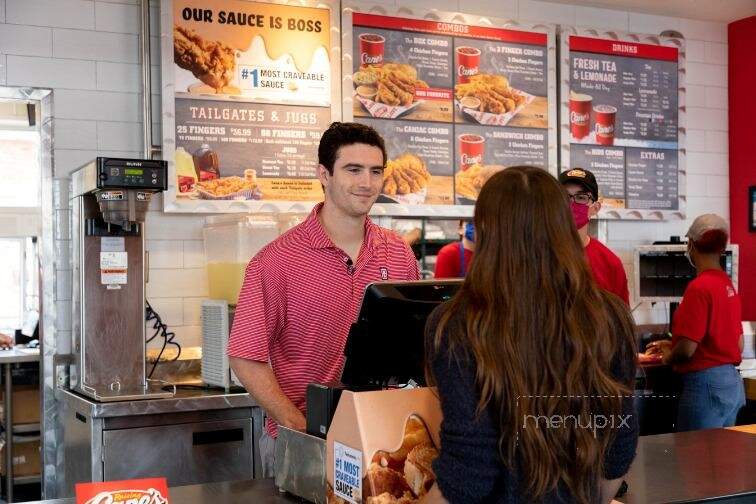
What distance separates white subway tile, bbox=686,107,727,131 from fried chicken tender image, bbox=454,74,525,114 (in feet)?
4.27

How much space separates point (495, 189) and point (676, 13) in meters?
4.58

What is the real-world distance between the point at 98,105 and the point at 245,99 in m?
0.70

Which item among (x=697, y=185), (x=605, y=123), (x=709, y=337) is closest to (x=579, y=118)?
(x=605, y=123)

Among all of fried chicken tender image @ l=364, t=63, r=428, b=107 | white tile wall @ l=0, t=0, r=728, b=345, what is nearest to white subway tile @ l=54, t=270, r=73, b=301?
white tile wall @ l=0, t=0, r=728, b=345

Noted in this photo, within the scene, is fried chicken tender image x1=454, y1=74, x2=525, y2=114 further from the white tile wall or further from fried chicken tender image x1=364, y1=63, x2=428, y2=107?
the white tile wall

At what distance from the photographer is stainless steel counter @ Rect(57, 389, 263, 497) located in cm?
353

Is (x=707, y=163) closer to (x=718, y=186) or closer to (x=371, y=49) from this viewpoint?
(x=718, y=186)

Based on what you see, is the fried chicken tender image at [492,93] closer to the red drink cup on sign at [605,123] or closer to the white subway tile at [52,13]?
the red drink cup on sign at [605,123]

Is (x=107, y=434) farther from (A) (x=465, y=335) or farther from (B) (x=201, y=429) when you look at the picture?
(A) (x=465, y=335)

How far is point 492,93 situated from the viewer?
5.07 m

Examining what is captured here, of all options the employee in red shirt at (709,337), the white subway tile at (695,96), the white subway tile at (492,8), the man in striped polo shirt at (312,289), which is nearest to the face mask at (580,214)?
the employee in red shirt at (709,337)

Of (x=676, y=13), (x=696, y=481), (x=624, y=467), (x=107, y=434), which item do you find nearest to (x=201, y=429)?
(x=107, y=434)

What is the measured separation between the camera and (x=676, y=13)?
559 centimetres

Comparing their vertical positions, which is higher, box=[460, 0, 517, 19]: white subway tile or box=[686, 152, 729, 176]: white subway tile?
box=[460, 0, 517, 19]: white subway tile
